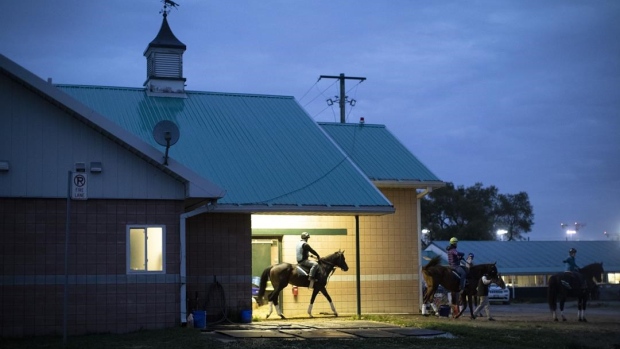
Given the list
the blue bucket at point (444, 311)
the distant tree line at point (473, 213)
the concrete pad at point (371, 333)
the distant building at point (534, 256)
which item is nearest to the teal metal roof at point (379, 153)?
the blue bucket at point (444, 311)

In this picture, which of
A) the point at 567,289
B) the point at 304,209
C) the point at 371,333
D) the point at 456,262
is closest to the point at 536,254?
the point at 567,289

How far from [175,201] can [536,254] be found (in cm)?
4411

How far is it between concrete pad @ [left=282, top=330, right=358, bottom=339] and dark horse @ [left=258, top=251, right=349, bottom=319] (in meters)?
4.35

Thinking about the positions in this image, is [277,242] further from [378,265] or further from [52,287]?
[52,287]

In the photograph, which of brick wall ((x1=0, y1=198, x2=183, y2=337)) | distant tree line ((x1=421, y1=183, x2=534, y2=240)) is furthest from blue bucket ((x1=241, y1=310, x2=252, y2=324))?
distant tree line ((x1=421, y1=183, x2=534, y2=240))

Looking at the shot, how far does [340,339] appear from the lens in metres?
19.2

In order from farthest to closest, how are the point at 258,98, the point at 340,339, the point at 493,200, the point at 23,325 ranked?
the point at 493,200, the point at 258,98, the point at 23,325, the point at 340,339

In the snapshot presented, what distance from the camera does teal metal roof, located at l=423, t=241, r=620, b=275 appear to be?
2327 inches

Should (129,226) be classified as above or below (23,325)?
above

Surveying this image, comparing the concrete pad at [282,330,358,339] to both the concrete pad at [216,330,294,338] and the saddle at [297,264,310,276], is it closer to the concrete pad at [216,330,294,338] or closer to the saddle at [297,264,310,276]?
the concrete pad at [216,330,294,338]

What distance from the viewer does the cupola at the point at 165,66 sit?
98.5ft

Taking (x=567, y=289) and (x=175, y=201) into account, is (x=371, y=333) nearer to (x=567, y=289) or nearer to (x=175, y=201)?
(x=175, y=201)

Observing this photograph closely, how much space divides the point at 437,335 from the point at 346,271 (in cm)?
775

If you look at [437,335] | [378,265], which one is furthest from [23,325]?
[378,265]
